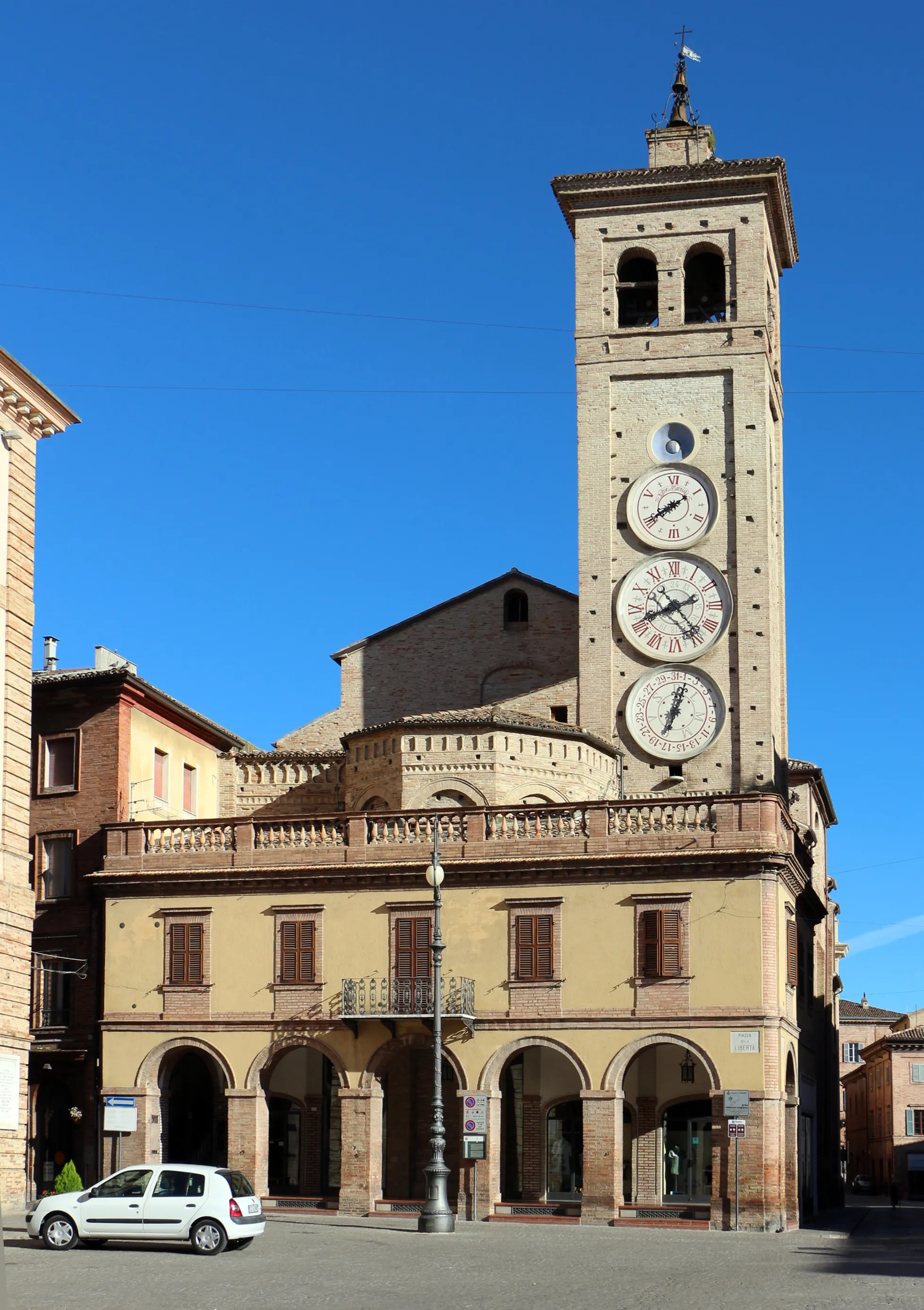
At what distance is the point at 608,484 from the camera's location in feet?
160

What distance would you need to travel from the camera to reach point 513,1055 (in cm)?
3769

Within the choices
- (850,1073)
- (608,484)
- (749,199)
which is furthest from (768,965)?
(850,1073)

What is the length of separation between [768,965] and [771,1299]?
16.5 meters

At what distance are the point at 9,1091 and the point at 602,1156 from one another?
12.1 m

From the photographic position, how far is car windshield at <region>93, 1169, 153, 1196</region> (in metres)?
26.2

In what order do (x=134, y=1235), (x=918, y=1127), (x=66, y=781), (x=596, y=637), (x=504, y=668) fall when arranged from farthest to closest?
(x=918, y=1127), (x=504, y=668), (x=596, y=637), (x=66, y=781), (x=134, y=1235)

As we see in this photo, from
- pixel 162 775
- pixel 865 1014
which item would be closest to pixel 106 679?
pixel 162 775

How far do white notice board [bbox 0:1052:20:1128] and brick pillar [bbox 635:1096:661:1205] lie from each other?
14.1m

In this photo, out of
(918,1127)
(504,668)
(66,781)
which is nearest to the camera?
(66,781)

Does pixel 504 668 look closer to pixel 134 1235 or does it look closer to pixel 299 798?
pixel 299 798

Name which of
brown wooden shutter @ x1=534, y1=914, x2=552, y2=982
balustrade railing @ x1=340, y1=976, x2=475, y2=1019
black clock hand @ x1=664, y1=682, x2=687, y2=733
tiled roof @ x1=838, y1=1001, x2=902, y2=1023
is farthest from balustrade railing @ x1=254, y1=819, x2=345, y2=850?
tiled roof @ x1=838, y1=1001, x2=902, y2=1023

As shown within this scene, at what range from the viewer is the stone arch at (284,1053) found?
3834cm

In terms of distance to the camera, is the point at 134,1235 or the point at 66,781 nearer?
the point at 134,1235

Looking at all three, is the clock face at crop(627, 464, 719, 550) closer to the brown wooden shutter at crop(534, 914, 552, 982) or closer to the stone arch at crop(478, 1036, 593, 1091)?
the brown wooden shutter at crop(534, 914, 552, 982)
